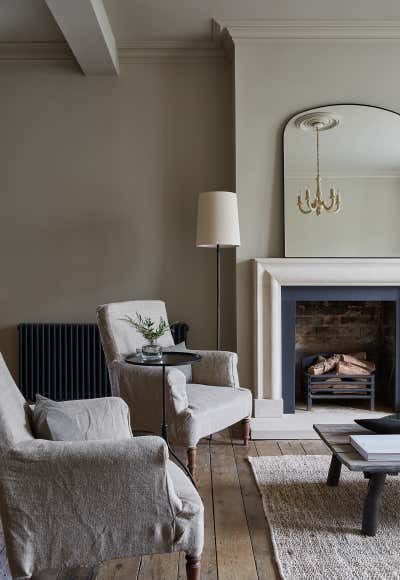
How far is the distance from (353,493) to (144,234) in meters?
2.42

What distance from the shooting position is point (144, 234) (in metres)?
4.08

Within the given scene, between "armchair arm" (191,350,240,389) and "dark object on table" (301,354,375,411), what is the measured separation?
2.86 ft

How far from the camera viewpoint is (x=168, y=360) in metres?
2.75

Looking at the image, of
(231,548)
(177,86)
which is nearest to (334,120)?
(177,86)

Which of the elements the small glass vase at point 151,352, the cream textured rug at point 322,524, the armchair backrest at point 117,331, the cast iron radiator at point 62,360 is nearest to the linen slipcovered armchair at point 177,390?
the armchair backrest at point 117,331

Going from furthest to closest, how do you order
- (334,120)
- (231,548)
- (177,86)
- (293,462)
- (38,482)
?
(177,86) → (334,120) → (293,462) → (231,548) → (38,482)

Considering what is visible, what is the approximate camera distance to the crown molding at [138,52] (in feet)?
12.9

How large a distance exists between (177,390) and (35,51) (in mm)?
2909

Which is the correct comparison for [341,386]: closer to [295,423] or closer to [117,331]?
[295,423]

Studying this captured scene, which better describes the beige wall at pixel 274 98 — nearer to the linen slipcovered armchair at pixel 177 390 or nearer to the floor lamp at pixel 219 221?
the floor lamp at pixel 219 221

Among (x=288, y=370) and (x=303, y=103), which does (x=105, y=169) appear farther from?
(x=288, y=370)

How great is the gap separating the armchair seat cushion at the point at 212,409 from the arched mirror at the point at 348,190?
1179 mm

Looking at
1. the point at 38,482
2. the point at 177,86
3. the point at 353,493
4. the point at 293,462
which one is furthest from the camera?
the point at 177,86

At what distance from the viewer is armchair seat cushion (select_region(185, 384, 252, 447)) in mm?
2732
